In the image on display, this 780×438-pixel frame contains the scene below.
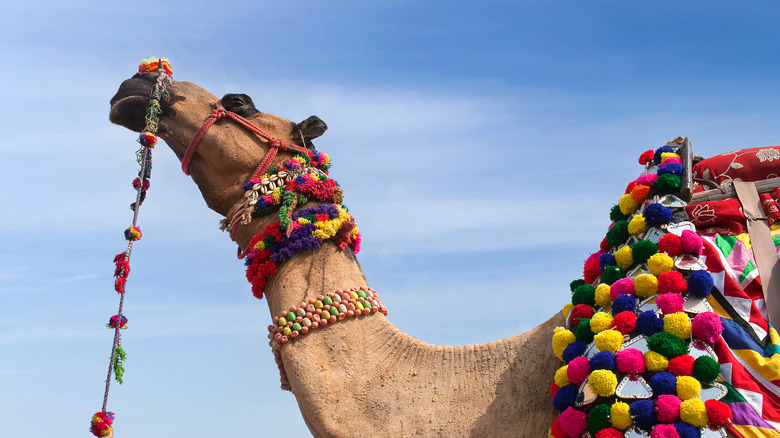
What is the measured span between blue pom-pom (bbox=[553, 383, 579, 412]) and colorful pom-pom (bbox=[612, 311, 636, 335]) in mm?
374

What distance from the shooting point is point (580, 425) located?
11.1ft

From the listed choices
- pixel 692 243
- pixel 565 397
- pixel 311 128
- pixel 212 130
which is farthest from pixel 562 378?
pixel 212 130

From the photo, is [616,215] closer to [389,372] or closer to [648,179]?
[648,179]

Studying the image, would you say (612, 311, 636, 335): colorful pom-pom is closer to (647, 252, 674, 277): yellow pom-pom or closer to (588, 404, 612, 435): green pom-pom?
(647, 252, 674, 277): yellow pom-pom

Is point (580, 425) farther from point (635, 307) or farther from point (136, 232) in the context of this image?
point (136, 232)

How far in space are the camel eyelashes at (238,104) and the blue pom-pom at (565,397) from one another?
2.95 metres

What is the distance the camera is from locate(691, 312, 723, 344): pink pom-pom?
3389 mm

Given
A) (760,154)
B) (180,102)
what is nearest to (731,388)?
(760,154)

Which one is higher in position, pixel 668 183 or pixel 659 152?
pixel 659 152

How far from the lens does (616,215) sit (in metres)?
4.44

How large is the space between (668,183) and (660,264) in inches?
24.0

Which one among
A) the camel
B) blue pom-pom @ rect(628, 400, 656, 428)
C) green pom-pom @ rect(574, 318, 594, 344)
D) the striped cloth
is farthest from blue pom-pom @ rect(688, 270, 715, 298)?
the camel

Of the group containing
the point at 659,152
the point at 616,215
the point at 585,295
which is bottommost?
the point at 585,295

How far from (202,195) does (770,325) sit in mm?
3667
